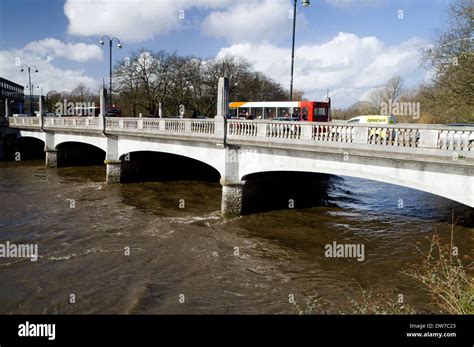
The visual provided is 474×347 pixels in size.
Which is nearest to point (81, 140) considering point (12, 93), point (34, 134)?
point (34, 134)

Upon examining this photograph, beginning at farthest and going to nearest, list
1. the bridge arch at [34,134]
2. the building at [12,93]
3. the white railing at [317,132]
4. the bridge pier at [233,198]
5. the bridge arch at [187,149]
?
the building at [12,93]
the bridge arch at [34,134]
the bridge arch at [187,149]
the bridge pier at [233,198]
the white railing at [317,132]

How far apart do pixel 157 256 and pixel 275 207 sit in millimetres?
7280

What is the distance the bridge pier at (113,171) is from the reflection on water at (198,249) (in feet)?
5.15

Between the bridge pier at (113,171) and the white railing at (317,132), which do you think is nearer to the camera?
the white railing at (317,132)

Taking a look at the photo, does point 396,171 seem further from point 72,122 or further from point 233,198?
point 72,122

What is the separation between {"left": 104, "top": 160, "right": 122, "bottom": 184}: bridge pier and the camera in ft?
77.2

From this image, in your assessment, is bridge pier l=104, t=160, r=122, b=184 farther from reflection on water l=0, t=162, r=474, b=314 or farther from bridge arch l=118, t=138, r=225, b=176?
reflection on water l=0, t=162, r=474, b=314

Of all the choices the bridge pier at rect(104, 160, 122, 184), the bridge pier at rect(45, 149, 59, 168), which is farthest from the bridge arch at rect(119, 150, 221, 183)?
the bridge pier at rect(45, 149, 59, 168)

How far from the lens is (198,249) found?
12.9 meters

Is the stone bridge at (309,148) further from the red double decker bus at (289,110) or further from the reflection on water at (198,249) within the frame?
the red double decker bus at (289,110)

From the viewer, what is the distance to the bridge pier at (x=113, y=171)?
2352cm

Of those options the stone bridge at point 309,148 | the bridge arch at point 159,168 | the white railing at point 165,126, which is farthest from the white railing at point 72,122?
the bridge arch at point 159,168

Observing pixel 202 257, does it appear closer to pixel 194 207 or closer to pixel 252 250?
pixel 252 250
